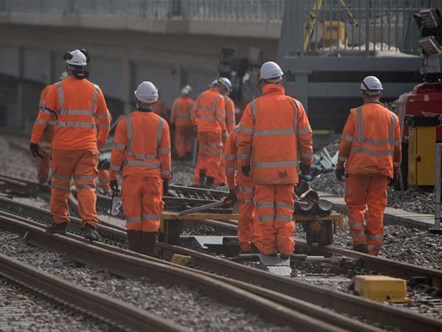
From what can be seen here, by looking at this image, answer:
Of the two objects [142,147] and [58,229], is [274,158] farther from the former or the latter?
[58,229]

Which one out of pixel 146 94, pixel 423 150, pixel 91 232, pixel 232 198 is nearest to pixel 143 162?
pixel 146 94

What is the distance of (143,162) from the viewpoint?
44.1 ft

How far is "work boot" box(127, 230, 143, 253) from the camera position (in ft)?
45.0

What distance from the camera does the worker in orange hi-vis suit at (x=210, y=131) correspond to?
22234 millimetres

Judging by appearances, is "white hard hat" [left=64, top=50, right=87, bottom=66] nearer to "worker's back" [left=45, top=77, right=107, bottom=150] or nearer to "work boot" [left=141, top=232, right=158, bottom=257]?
"worker's back" [left=45, top=77, right=107, bottom=150]

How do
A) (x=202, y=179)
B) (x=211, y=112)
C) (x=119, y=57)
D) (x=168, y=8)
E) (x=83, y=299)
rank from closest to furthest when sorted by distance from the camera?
(x=83, y=299)
(x=211, y=112)
(x=202, y=179)
(x=168, y=8)
(x=119, y=57)

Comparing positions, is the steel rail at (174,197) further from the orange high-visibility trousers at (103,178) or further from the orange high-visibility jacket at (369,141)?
the orange high-visibility jacket at (369,141)

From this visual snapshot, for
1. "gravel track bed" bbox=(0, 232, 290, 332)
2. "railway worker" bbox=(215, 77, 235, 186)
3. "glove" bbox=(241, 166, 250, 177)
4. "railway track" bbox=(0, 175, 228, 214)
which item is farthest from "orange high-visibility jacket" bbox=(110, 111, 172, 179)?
"railway worker" bbox=(215, 77, 235, 186)

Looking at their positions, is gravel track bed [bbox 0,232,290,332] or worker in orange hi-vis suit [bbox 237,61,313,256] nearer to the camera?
gravel track bed [bbox 0,232,290,332]

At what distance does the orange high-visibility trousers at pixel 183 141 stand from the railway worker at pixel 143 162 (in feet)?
65.1

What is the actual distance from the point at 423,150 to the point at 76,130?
22.8 ft

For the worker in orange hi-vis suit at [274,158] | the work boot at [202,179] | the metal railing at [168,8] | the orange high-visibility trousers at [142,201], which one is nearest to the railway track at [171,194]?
the orange high-visibility trousers at [142,201]

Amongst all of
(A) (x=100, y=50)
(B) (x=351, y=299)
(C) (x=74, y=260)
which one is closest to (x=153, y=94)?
(C) (x=74, y=260)

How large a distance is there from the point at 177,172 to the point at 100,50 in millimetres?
19334
